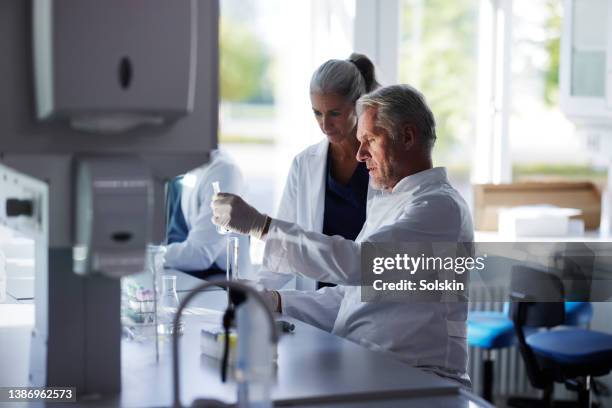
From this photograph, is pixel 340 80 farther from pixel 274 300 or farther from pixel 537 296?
pixel 537 296

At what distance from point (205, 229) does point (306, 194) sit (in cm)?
59

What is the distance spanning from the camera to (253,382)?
1333 millimetres

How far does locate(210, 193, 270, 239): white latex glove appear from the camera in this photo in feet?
7.32

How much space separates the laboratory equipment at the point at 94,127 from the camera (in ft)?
4.52

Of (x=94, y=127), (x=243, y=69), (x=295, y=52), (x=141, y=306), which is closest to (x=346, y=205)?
(x=141, y=306)

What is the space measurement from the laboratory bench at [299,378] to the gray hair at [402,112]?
563 millimetres

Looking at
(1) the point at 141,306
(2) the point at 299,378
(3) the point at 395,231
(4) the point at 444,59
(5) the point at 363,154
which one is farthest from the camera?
(4) the point at 444,59

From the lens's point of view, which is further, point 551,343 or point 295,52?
point 295,52

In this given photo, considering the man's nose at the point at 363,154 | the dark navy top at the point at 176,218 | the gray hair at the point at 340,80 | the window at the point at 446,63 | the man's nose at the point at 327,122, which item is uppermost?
the window at the point at 446,63

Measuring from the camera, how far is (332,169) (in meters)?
3.07

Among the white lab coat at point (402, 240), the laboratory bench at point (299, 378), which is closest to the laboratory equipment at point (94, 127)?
the laboratory bench at point (299, 378)

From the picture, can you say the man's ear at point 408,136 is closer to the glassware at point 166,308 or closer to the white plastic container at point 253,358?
the glassware at point 166,308

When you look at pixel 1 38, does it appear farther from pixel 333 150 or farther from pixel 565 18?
pixel 565 18

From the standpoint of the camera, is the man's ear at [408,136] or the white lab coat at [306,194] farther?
the white lab coat at [306,194]
